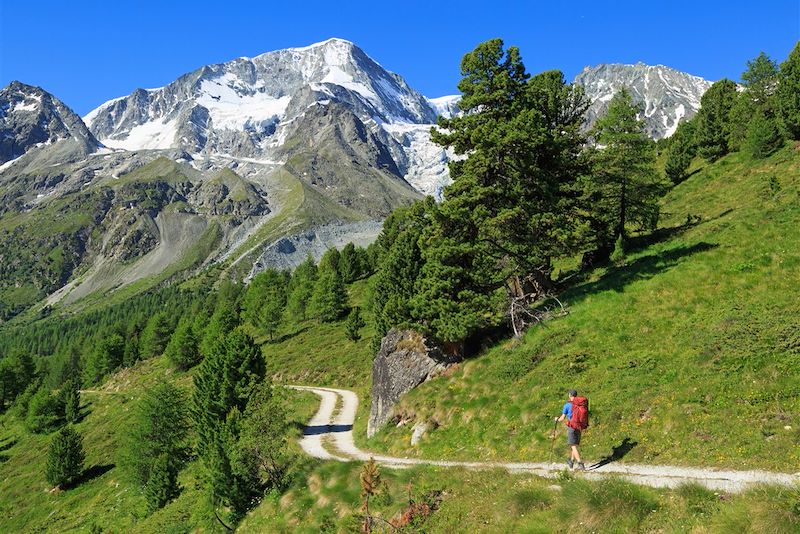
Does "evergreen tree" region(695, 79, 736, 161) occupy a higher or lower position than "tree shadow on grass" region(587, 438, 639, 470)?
higher

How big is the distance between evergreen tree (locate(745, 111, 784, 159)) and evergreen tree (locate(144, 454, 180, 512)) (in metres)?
62.2

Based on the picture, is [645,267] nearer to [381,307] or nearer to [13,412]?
[381,307]

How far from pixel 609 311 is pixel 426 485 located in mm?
13364

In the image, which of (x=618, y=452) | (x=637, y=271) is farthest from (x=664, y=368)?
(x=637, y=271)

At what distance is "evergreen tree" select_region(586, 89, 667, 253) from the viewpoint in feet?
113

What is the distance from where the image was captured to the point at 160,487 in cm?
3769

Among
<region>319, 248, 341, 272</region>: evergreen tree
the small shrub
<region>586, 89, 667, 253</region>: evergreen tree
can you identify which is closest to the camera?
the small shrub

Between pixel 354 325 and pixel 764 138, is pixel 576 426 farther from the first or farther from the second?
pixel 354 325

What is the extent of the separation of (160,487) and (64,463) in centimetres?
2787

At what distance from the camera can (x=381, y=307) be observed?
176 ft

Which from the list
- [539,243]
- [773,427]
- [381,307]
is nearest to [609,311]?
[539,243]

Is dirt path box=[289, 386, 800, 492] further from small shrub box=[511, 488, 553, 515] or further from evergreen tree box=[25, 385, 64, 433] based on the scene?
evergreen tree box=[25, 385, 64, 433]

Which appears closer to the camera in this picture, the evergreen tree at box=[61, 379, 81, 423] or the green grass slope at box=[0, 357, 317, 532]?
the green grass slope at box=[0, 357, 317, 532]

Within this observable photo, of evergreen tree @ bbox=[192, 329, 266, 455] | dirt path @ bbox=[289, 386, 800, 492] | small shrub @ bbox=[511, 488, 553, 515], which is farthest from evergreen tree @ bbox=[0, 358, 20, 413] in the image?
small shrub @ bbox=[511, 488, 553, 515]
